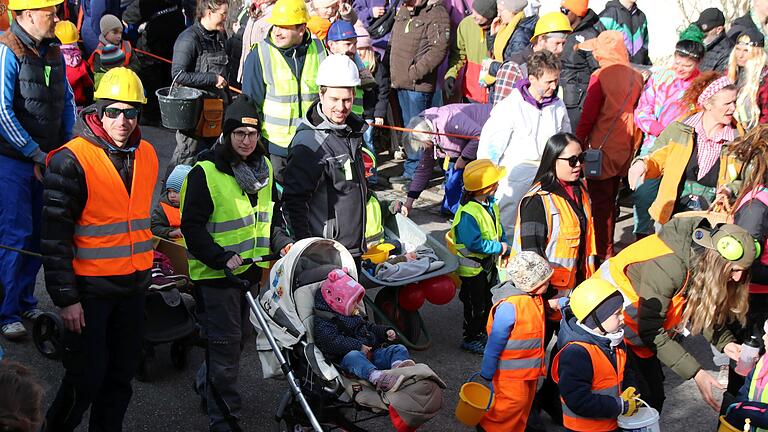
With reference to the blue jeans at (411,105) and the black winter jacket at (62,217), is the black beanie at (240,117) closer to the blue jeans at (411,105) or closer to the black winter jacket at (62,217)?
the black winter jacket at (62,217)

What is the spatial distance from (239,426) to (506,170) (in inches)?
127

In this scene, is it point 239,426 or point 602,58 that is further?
point 602,58

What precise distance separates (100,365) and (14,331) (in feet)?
6.19

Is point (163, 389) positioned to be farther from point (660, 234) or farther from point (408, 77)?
point (408, 77)

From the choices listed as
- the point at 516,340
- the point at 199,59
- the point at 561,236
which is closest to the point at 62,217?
the point at 516,340

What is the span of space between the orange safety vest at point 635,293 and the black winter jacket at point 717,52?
5.82m

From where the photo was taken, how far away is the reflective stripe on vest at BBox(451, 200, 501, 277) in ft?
23.4

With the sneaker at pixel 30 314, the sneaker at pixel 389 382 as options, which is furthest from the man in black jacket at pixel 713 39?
the sneaker at pixel 30 314

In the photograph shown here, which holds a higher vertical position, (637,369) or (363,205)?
(363,205)

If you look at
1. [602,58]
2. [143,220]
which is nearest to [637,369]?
[143,220]

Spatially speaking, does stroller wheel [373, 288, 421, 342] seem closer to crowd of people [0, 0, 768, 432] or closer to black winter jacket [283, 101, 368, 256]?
crowd of people [0, 0, 768, 432]

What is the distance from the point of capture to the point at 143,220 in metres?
5.31

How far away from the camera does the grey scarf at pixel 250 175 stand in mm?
5551

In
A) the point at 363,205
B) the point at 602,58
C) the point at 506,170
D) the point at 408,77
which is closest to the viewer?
the point at 363,205
